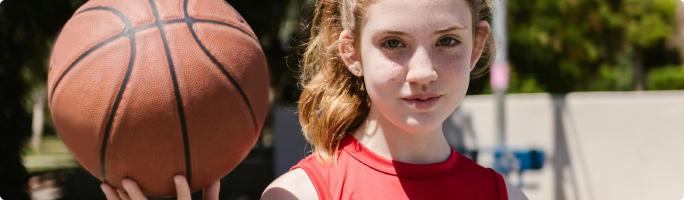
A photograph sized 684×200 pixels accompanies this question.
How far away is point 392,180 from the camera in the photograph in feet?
5.83

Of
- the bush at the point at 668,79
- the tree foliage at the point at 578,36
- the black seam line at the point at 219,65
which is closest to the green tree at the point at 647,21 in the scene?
the tree foliage at the point at 578,36

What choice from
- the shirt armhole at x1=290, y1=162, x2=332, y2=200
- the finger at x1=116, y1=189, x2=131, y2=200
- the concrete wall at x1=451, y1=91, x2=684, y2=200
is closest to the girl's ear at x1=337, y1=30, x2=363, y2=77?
the shirt armhole at x1=290, y1=162, x2=332, y2=200

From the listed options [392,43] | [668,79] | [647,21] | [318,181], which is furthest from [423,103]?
[647,21]

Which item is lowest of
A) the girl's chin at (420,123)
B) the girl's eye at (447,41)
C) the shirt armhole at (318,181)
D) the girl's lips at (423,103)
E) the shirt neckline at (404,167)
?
the shirt armhole at (318,181)

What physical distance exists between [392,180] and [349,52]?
0.43 metres

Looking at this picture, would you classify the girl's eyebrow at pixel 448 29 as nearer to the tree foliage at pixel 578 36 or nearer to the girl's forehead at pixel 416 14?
the girl's forehead at pixel 416 14

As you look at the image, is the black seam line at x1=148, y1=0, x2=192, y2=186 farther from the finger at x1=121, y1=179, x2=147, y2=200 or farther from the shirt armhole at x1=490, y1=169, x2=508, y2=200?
the shirt armhole at x1=490, y1=169, x2=508, y2=200

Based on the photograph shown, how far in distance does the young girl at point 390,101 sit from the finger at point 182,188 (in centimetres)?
26

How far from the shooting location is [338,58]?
1936mm

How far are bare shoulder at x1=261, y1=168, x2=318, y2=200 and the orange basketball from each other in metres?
0.15

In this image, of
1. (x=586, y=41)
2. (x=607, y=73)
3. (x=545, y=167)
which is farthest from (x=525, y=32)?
(x=545, y=167)

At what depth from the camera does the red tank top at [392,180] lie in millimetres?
1741

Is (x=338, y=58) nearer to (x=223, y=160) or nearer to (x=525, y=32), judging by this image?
(x=223, y=160)

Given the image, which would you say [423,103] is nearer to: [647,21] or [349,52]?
[349,52]
